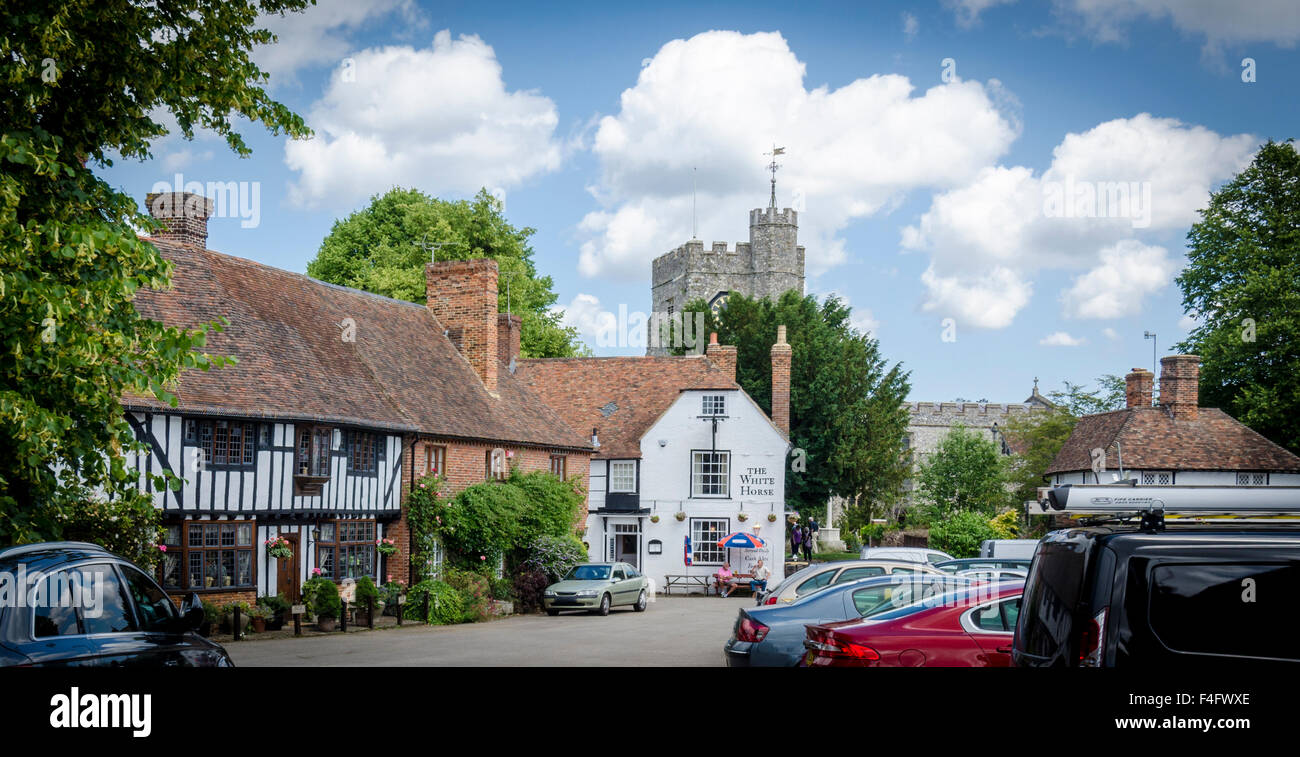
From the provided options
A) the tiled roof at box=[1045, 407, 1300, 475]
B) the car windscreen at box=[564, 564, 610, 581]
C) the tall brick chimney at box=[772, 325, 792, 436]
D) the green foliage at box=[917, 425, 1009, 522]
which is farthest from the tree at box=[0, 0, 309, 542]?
the green foliage at box=[917, 425, 1009, 522]

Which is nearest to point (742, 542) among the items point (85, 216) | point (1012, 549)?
point (1012, 549)

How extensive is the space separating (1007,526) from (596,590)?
18121 mm

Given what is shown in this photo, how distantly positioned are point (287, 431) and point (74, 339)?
16956mm

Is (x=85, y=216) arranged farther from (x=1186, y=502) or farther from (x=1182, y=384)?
(x=1182, y=384)

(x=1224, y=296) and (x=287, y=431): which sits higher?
(x=1224, y=296)

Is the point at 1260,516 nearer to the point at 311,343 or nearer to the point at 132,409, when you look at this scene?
the point at 132,409

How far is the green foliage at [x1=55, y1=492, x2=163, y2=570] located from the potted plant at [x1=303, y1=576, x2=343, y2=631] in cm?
452

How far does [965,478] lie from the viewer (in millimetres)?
58781

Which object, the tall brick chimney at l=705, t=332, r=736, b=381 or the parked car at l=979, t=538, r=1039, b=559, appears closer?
the parked car at l=979, t=538, r=1039, b=559

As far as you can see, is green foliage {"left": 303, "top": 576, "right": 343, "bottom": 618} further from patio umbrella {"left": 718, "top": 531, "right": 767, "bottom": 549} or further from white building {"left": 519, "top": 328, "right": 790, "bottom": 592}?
white building {"left": 519, "top": 328, "right": 790, "bottom": 592}

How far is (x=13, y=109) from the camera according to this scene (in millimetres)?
10305

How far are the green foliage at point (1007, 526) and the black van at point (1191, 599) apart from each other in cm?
3733

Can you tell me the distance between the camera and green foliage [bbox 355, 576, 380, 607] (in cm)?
2734
